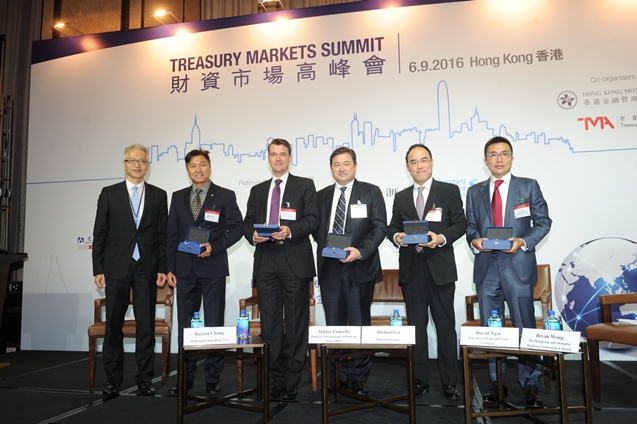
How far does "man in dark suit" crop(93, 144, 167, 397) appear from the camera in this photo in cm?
364

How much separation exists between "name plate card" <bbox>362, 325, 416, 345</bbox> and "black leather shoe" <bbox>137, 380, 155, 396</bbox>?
1.78 meters

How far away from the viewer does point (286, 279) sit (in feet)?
11.0

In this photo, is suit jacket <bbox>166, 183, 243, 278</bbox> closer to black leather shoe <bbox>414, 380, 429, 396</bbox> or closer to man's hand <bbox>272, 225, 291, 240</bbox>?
man's hand <bbox>272, 225, 291, 240</bbox>

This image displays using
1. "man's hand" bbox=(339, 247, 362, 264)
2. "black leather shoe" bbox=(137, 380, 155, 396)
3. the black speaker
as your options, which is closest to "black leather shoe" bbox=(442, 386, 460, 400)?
"man's hand" bbox=(339, 247, 362, 264)

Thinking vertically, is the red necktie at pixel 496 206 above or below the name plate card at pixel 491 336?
above

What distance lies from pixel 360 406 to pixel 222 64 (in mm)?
4055

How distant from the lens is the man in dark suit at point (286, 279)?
131 inches

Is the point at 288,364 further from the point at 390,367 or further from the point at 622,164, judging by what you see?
the point at 622,164

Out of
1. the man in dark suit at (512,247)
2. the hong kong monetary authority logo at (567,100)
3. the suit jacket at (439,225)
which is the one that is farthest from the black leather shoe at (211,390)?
the hong kong monetary authority logo at (567,100)

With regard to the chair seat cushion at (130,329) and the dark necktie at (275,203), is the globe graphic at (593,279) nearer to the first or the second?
the dark necktie at (275,203)

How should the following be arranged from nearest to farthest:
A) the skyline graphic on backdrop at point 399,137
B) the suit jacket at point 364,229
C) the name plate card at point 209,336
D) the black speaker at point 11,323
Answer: the name plate card at point 209,336
the suit jacket at point 364,229
the skyline graphic on backdrop at point 399,137
the black speaker at point 11,323

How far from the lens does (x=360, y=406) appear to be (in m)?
2.83

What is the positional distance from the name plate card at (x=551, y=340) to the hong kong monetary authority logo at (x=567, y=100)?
2969 millimetres

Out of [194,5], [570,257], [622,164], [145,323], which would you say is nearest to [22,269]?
[145,323]
